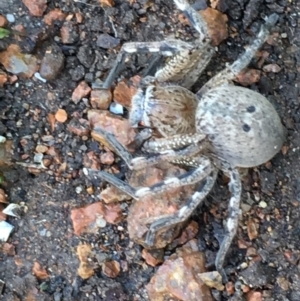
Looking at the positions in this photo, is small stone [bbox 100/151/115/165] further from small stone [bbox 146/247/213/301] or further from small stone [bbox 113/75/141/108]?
small stone [bbox 146/247/213/301]

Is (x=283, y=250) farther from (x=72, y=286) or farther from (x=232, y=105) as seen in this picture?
(x=72, y=286)

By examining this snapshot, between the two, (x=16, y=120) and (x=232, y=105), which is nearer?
(x=232, y=105)

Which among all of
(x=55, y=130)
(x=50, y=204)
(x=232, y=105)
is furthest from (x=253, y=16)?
(x=50, y=204)

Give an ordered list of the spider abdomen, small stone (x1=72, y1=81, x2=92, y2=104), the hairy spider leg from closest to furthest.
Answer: the spider abdomen, the hairy spider leg, small stone (x1=72, y1=81, x2=92, y2=104)

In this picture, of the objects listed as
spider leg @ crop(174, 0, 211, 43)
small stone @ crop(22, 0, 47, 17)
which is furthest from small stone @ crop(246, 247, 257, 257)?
small stone @ crop(22, 0, 47, 17)

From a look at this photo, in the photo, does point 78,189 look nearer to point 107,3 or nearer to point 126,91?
point 126,91

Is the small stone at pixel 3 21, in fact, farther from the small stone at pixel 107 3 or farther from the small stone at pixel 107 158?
the small stone at pixel 107 158
